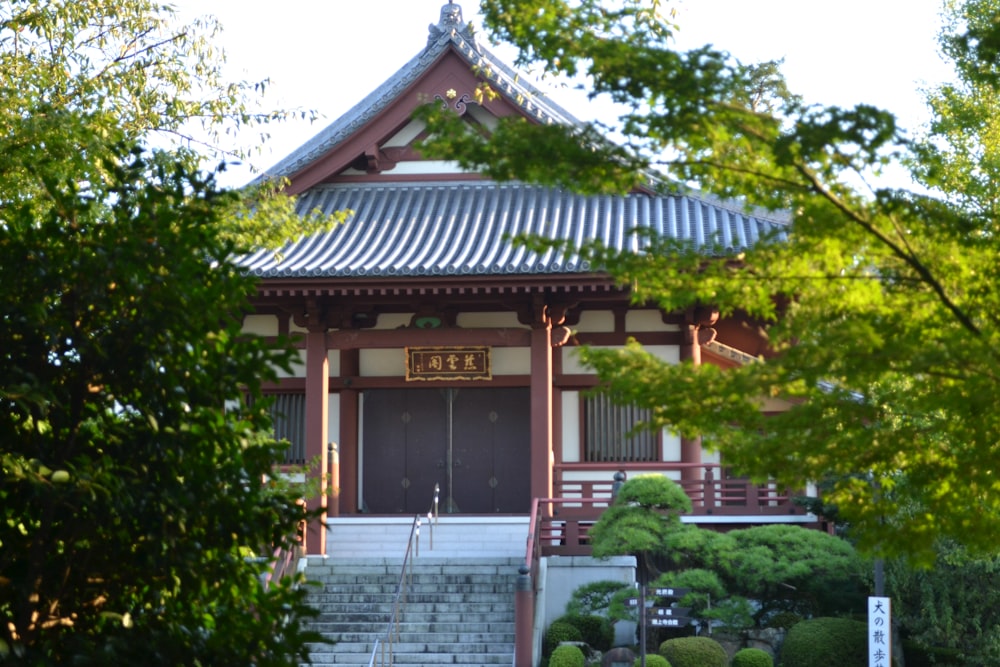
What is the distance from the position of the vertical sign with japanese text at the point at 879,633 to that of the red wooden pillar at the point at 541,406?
20.2ft

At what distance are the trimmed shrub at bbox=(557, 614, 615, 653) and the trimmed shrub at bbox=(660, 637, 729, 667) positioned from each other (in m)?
1.31

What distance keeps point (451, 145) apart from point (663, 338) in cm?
1519

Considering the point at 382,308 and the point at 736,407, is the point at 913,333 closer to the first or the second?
the point at 736,407

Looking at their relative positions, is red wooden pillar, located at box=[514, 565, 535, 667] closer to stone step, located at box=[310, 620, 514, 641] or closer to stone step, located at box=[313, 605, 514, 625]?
stone step, located at box=[310, 620, 514, 641]

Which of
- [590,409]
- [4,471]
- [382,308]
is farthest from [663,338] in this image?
[4,471]

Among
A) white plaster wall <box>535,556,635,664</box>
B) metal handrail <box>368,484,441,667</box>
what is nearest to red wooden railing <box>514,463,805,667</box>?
white plaster wall <box>535,556,635,664</box>

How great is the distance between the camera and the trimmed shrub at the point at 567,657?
16.8m

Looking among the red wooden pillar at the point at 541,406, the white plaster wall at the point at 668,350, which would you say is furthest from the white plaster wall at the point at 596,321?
the red wooden pillar at the point at 541,406

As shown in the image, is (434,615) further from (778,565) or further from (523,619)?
(778,565)

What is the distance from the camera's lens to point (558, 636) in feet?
59.5

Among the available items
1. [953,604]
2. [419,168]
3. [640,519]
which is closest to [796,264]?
[640,519]

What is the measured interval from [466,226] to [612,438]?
13.7 ft

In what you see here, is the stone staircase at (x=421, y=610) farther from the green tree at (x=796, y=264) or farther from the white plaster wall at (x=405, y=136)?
the green tree at (x=796, y=264)

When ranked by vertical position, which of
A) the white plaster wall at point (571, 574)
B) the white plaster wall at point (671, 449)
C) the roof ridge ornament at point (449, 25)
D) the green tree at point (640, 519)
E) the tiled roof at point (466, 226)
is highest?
the roof ridge ornament at point (449, 25)
